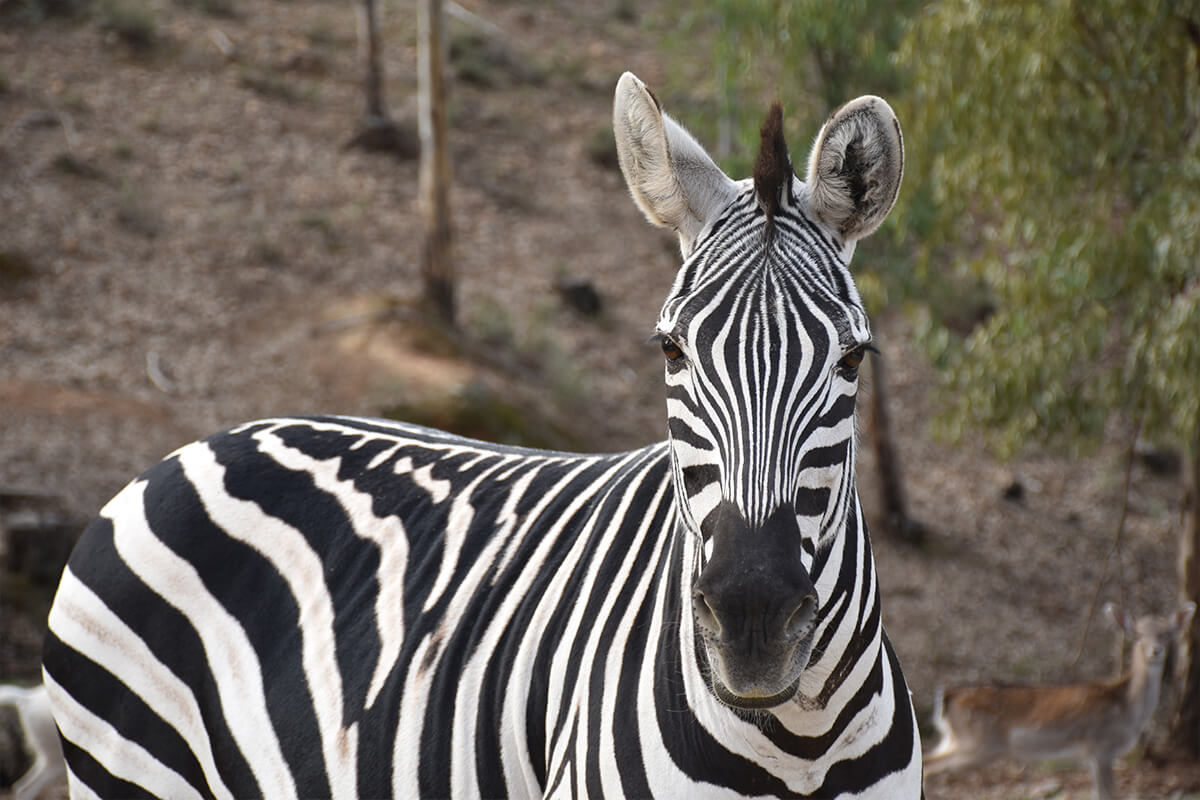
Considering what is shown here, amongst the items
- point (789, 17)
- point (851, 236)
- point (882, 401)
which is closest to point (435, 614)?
point (851, 236)

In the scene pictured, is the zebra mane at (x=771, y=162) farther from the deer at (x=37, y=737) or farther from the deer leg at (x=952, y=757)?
the deer leg at (x=952, y=757)

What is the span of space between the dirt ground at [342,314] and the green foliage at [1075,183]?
2119 mm

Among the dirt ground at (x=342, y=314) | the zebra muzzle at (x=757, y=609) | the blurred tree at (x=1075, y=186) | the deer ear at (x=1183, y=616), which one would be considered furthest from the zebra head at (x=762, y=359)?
the deer ear at (x=1183, y=616)

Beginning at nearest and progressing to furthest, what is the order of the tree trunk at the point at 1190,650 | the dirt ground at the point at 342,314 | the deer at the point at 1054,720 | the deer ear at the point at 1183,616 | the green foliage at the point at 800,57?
the deer at the point at 1054,720, the deer ear at the point at 1183,616, the tree trunk at the point at 1190,650, the green foliage at the point at 800,57, the dirt ground at the point at 342,314

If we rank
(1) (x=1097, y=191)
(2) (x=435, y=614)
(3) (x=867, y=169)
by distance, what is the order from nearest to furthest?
1. (3) (x=867, y=169)
2. (2) (x=435, y=614)
3. (1) (x=1097, y=191)

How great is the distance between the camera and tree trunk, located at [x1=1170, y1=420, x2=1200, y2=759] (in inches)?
323

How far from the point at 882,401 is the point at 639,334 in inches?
169

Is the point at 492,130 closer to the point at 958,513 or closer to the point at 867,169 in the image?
the point at 958,513

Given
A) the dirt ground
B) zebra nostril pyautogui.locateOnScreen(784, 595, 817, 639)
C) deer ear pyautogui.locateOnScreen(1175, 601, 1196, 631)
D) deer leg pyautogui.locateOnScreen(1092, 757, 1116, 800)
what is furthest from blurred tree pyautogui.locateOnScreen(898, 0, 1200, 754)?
zebra nostril pyautogui.locateOnScreen(784, 595, 817, 639)

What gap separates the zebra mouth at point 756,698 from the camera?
1.84 m

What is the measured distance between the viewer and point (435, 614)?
109 inches

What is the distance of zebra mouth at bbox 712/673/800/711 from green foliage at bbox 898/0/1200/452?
17.2 ft

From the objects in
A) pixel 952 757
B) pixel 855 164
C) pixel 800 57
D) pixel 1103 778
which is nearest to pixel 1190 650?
pixel 1103 778

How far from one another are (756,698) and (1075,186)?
6.54m
